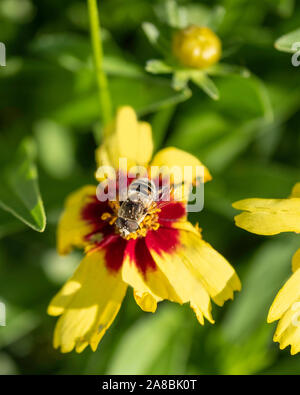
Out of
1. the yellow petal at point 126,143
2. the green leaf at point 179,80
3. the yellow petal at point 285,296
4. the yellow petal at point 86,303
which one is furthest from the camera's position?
the green leaf at point 179,80

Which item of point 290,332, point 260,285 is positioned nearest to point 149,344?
point 260,285

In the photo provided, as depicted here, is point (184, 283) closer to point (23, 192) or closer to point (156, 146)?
point (23, 192)

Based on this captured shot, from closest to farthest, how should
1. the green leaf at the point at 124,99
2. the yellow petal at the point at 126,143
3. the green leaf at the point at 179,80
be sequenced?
the yellow petal at the point at 126,143 < the green leaf at the point at 179,80 < the green leaf at the point at 124,99

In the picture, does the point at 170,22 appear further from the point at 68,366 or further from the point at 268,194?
the point at 68,366

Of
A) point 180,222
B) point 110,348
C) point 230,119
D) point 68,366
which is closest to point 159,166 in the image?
point 180,222

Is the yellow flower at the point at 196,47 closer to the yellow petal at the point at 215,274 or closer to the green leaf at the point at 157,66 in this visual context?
the green leaf at the point at 157,66

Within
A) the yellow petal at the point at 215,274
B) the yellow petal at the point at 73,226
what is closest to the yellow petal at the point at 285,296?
the yellow petal at the point at 215,274

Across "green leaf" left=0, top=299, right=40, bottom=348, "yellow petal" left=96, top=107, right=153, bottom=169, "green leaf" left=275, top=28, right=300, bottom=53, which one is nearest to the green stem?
"yellow petal" left=96, top=107, right=153, bottom=169

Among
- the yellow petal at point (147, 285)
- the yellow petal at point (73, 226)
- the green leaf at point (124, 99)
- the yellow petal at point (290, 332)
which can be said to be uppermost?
the green leaf at point (124, 99)
